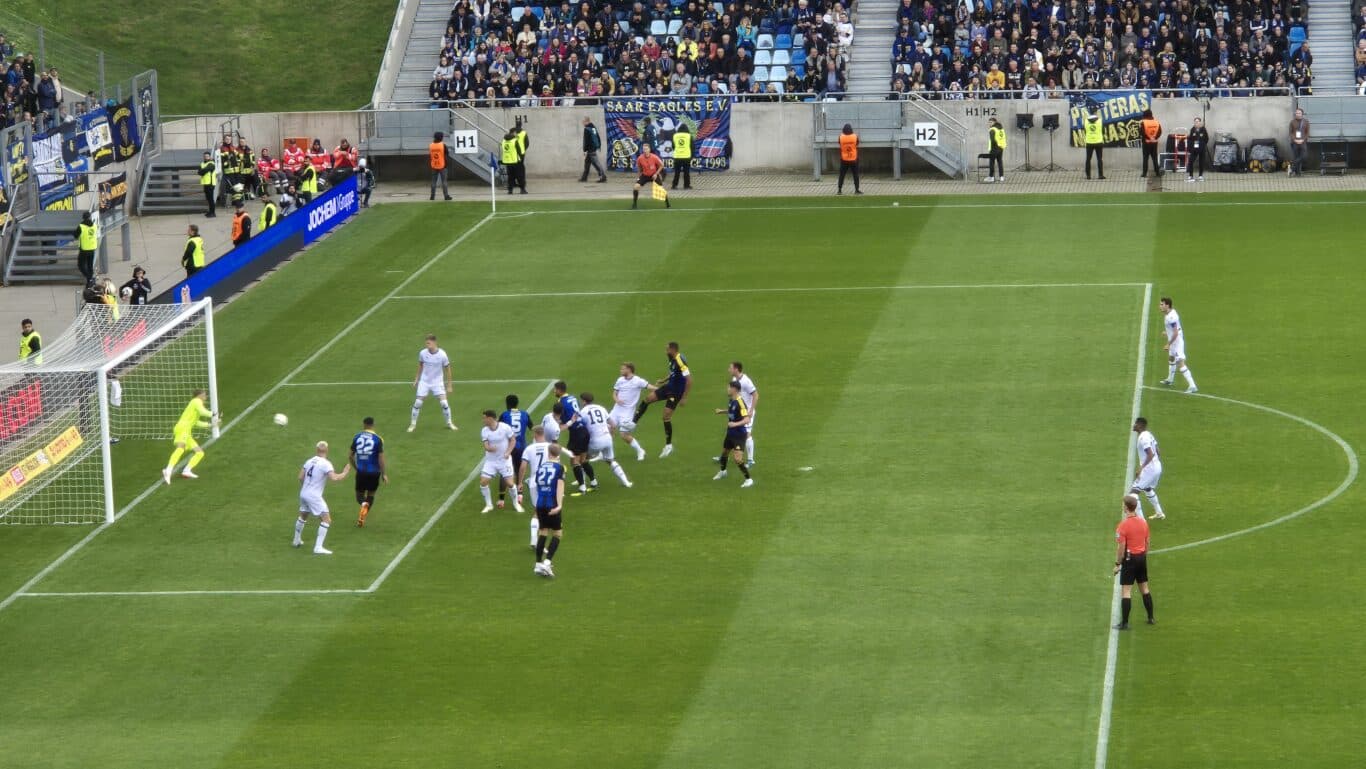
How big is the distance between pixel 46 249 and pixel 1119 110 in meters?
29.0

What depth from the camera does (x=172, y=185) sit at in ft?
194

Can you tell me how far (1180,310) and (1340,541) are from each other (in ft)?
46.1

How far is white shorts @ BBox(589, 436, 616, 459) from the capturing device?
32.5 meters

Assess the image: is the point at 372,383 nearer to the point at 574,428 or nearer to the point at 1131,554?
the point at 574,428

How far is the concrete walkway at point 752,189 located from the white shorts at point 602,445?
21.3m

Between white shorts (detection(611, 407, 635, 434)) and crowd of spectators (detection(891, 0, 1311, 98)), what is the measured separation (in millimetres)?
28850

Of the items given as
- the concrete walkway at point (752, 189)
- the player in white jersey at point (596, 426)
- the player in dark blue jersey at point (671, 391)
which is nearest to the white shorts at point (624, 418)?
the player in dark blue jersey at point (671, 391)

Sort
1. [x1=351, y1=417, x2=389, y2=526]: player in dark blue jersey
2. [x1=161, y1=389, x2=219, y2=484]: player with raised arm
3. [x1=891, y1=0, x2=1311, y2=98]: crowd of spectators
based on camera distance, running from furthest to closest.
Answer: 1. [x1=891, y1=0, x2=1311, y2=98]: crowd of spectators
2. [x1=161, y1=389, x2=219, y2=484]: player with raised arm
3. [x1=351, y1=417, x2=389, y2=526]: player in dark blue jersey

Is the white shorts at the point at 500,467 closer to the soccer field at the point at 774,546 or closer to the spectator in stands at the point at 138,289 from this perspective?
the soccer field at the point at 774,546

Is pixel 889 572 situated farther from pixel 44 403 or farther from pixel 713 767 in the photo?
pixel 44 403

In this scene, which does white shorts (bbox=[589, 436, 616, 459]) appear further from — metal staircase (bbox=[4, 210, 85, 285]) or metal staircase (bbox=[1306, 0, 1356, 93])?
metal staircase (bbox=[1306, 0, 1356, 93])

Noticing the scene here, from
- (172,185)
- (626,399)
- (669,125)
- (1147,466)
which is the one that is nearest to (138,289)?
(626,399)

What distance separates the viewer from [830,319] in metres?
42.9

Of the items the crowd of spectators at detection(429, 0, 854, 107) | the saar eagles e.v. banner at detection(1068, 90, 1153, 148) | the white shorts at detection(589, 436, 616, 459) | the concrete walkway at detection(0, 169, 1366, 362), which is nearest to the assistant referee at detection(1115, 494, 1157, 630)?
the white shorts at detection(589, 436, 616, 459)
